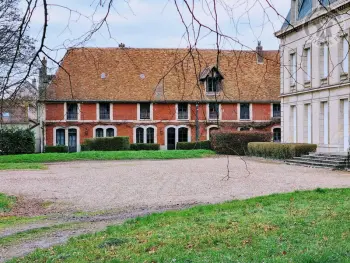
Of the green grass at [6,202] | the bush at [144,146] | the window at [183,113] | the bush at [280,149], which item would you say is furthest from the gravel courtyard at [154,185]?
the window at [183,113]

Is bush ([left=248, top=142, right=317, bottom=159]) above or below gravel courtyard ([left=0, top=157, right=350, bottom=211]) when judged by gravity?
above

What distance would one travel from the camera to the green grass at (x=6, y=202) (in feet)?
44.7

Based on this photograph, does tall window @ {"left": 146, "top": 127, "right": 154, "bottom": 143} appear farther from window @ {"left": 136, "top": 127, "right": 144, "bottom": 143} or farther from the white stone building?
the white stone building

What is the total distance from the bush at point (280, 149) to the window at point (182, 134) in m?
11.2

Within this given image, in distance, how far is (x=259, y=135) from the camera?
36594 mm

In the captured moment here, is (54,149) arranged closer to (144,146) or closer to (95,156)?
(144,146)

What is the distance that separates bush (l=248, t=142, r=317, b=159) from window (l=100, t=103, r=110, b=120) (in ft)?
47.9

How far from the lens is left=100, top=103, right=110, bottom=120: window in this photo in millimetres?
44719

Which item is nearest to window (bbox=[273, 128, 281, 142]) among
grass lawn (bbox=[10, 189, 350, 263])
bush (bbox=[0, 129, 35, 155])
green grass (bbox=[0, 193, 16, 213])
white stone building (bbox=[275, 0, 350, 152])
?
white stone building (bbox=[275, 0, 350, 152])

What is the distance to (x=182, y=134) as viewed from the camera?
44.9 metres

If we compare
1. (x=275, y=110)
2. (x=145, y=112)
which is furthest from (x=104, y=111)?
(x=275, y=110)

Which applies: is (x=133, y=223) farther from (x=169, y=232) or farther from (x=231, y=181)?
(x=231, y=181)

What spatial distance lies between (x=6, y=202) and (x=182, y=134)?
31093mm

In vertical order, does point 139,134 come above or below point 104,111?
below
